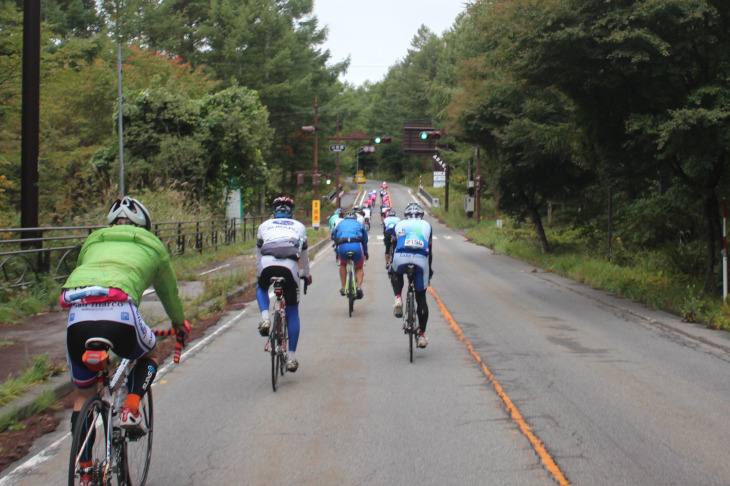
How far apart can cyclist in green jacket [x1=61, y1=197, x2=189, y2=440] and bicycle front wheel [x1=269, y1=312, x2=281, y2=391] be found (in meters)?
2.88

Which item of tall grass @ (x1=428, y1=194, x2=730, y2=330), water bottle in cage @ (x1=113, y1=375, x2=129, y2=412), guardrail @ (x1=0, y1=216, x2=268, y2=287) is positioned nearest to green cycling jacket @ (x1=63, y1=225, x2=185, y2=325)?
water bottle in cage @ (x1=113, y1=375, x2=129, y2=412)

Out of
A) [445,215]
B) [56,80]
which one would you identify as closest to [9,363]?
[56,80]

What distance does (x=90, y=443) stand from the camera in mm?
3852

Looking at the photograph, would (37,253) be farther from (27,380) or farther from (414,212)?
(414,212)

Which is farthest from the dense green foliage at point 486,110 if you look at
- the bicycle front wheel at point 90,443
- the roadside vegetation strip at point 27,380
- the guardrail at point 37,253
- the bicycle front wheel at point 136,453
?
the bicycle front wheel at point 90,443

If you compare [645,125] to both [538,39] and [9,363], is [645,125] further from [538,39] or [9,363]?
[9,363]

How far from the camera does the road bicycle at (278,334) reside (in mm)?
7438

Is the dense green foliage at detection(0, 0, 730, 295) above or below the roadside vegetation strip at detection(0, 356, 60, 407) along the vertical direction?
above

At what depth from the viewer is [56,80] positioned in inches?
1230

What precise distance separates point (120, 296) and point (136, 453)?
1120mm

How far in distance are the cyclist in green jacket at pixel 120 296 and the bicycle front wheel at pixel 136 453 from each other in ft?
0.36

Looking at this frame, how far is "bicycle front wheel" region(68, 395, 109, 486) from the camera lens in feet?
12.4

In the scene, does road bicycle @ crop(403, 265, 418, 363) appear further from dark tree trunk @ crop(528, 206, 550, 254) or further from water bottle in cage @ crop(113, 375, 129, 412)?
dark tree trunk @ crop(528, 206, 550, 254)

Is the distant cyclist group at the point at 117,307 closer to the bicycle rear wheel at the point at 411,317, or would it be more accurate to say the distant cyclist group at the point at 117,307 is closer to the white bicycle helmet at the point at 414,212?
the bicycle rear wheel at the point at 411,317
